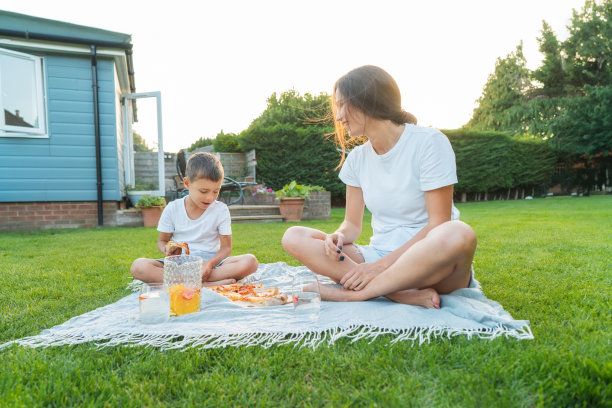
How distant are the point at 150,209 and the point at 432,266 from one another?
598cm

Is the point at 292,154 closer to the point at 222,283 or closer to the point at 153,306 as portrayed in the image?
the point at 222,283

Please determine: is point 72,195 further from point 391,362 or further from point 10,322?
point 391,362

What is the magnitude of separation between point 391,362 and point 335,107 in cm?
126

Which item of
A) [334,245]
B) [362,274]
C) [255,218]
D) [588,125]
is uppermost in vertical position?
[588,125]

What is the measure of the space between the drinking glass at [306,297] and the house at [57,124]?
5.92 m

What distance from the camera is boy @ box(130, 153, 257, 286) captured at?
92.5 inches

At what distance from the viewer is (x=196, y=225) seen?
248cm

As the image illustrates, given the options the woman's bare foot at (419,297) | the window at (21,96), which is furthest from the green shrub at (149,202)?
the woman's bare foot at (419,297)

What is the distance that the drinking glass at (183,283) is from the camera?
168cm

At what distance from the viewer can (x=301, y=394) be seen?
3.29 ft

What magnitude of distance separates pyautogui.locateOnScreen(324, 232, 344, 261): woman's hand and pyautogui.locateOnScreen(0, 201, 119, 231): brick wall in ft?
19.5

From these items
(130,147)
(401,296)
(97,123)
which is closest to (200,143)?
(130,147)

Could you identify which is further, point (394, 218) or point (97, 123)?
point (97, 123)

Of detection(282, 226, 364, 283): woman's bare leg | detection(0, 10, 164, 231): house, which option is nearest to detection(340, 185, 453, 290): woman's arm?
detection(282, 226, 364, 283): woman's bare leg
